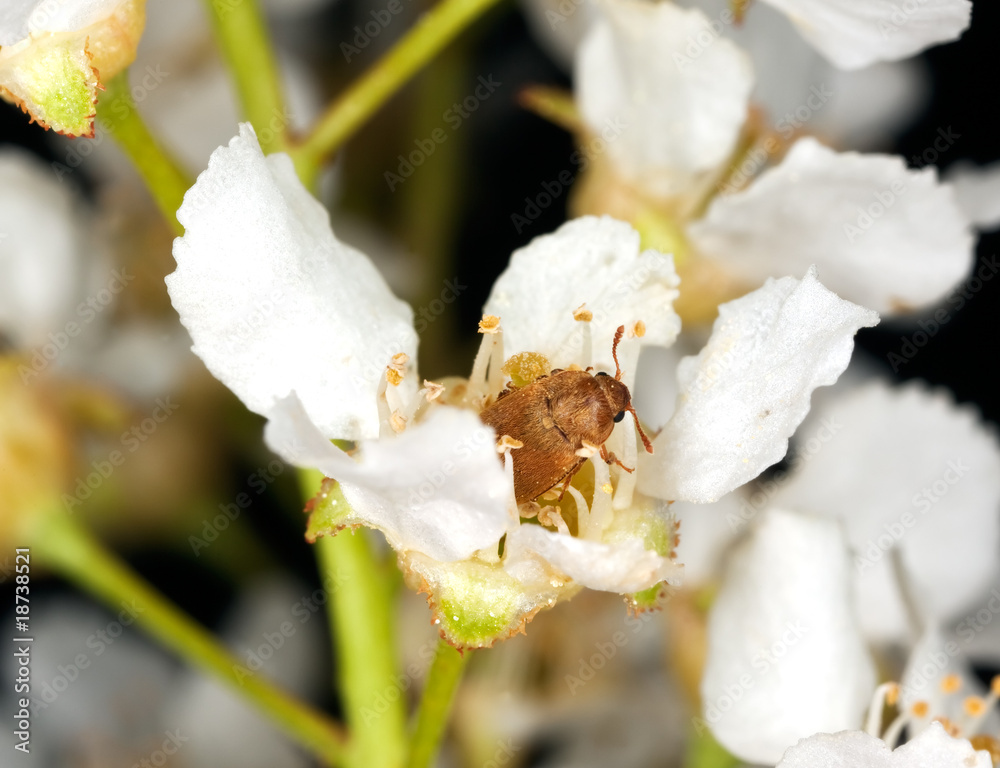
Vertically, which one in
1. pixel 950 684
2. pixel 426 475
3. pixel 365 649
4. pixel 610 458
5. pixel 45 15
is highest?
pixel 45 15

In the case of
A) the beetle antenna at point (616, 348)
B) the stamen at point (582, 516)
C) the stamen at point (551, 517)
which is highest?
the beetle antenna at point (616, 348)

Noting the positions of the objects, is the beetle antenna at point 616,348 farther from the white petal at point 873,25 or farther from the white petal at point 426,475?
the white petal at point 873,25

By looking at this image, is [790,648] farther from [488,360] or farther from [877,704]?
[488,360]

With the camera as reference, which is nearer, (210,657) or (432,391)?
(432,391)

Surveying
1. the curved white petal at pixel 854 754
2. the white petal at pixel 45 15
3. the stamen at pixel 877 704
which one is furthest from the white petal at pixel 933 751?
the white petal at pixel 45 15

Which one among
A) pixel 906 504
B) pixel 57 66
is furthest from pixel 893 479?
pixel 57 66

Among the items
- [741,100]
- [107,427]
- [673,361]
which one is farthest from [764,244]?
[107,427]
